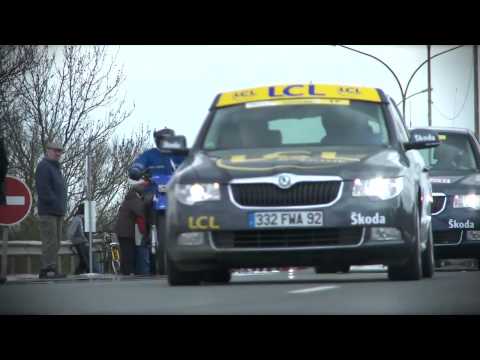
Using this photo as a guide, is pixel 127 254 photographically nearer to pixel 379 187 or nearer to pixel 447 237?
pixel 447 237

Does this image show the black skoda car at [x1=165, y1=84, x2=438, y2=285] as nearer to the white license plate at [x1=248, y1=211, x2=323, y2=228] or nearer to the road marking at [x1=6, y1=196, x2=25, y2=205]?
the white license plate at [x1=248, y1=211, x2=323, y2=228]

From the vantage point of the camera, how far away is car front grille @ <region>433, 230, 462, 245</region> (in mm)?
17141

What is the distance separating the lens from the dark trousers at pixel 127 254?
19.8 m

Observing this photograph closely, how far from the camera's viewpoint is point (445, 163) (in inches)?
719

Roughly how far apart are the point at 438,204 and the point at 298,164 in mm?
6601

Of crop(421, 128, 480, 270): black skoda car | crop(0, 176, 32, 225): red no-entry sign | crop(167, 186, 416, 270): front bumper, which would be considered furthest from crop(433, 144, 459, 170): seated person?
crop(167, 186, 416, 270): front bumper

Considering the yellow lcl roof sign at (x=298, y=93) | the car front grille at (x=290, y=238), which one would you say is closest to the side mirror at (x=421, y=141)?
the yellow lcl roof sign at (x=298, y=93)

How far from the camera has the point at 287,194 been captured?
1081 cm

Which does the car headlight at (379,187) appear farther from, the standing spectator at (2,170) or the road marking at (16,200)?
the road marking at (16,200)

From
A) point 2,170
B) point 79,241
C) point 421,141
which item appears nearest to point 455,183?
point 421,141

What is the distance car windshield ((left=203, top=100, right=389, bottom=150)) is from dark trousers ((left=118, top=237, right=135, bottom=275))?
7596 mm

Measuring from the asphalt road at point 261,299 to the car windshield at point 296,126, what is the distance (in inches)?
46.8

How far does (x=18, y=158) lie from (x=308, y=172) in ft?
99.0
